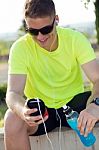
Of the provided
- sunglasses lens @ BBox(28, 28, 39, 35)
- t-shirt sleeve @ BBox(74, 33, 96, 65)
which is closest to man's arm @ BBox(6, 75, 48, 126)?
sunglasses lens @ BBox(28, 28, 39, 35)

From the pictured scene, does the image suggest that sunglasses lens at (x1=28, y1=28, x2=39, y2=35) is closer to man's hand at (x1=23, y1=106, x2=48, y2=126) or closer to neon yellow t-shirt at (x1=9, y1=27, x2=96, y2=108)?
neon yellow t-shirt at (x1=9, y1=27, x2=96, y2=108)

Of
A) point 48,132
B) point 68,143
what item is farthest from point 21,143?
point 68,143

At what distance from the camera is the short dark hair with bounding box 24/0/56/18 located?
341 cm

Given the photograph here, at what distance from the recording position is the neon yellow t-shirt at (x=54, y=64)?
3.69 m

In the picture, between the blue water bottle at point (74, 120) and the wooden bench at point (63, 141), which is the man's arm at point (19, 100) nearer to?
the blue water bottle at point (74, 120)

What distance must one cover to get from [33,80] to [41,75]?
0.27 feet

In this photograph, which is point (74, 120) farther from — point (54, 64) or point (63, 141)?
point (63, 141)

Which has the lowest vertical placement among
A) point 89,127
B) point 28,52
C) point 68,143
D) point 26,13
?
point 68,143

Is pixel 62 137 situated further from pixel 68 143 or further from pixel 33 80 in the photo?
pixel 33 80

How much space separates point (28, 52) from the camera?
372cm

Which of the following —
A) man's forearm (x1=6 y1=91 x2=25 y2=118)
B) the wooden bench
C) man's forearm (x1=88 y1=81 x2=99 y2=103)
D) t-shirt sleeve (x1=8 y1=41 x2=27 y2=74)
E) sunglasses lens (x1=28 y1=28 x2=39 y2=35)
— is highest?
sunglasses lens (x1=28 y1=28 x2=39 y2=35)

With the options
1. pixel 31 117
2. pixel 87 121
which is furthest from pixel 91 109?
pixel 31 117

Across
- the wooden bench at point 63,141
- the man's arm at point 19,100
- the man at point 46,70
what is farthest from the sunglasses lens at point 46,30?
the wooden bench at point 63,141

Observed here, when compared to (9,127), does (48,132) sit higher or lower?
lower
